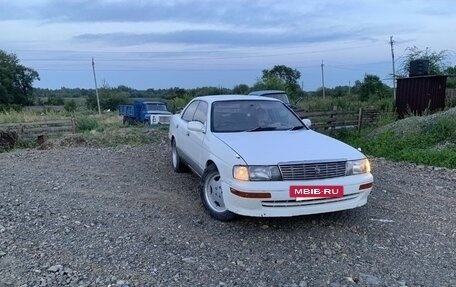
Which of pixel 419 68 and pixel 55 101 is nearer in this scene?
pixel 419 68

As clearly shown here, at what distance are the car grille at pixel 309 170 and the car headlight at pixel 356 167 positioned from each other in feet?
0.54

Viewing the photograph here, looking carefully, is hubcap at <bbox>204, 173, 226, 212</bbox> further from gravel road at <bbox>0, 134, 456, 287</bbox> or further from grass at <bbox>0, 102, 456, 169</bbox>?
grass at <bbox>0, 102, 456, 169</bbox>

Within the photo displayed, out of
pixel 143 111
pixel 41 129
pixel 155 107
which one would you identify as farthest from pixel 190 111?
pixel 155 107

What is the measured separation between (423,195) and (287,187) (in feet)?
9.37

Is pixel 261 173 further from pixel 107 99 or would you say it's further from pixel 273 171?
pixel 107 99

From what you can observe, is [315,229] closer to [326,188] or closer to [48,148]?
[326,188]

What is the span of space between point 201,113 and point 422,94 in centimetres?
1244

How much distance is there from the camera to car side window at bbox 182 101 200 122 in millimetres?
6421

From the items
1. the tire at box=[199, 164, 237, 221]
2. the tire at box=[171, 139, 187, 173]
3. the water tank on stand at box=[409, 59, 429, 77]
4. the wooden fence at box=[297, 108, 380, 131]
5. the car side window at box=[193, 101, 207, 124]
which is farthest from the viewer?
the water tank on stand at box=[409, 59, 429, 77]

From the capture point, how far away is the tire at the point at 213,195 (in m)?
4.49

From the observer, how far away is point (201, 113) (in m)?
5.90

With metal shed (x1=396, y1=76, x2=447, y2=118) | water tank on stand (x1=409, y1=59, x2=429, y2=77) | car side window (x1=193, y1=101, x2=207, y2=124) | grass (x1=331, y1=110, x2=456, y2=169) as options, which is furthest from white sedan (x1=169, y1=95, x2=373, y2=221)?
water tank on stand (x1=409, y1=59, x2=429, y2=77)

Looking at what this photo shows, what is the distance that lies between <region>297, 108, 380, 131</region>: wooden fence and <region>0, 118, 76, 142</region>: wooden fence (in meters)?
7.03

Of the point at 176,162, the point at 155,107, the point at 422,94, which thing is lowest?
the point at 176,162
